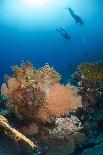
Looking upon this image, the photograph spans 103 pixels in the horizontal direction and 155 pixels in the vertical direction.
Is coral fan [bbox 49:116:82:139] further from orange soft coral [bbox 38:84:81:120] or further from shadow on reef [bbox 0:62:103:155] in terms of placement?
orange soft coral [bbox 38:84:81:120]

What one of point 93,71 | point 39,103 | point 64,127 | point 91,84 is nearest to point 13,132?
point 39,103

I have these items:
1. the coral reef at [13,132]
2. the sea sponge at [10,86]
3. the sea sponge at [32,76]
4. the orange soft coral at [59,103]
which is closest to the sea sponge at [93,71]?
the sea sponge at [32,76]

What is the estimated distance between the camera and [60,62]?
67938mm

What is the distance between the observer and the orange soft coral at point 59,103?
5031 millimetres

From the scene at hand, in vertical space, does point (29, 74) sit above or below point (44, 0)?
below

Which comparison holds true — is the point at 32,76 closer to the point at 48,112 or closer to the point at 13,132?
the point at 48,112

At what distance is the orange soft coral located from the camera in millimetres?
5031

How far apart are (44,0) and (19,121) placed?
41.5 meters

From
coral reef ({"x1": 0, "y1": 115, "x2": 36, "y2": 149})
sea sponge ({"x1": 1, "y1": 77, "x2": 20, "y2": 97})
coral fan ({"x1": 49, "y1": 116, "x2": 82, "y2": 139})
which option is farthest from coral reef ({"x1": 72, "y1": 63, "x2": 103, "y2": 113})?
coral reef ({"x1": 0, "y1": 115, "x2": 36, "y2": 149})

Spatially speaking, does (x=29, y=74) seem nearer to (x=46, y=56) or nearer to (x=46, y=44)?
(x=46, y=44)

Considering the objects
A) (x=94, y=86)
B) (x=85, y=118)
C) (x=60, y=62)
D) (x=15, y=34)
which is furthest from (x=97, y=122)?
(x=60, y=62)

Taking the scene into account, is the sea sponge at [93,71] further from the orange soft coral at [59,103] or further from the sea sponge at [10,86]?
the sea sponge at [10,86]

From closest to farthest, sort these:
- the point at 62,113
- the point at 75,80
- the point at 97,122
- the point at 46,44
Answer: the point at 62,113
the point at 97,122
the point at 75,80
the point at 46,44

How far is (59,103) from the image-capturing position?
16.6 feet
